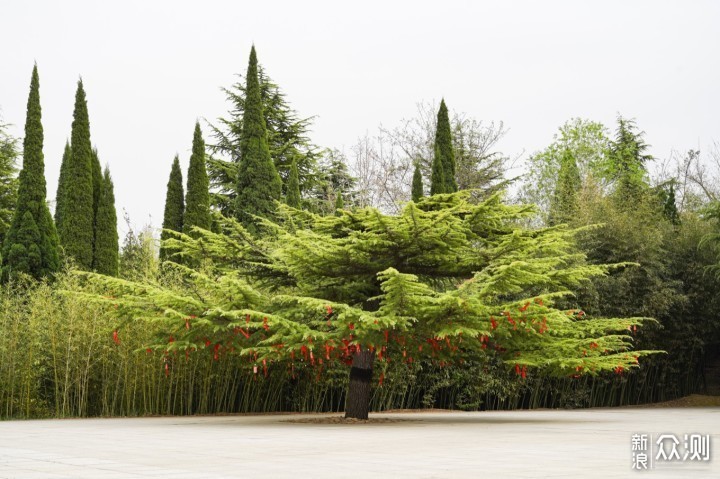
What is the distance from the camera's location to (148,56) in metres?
17.3

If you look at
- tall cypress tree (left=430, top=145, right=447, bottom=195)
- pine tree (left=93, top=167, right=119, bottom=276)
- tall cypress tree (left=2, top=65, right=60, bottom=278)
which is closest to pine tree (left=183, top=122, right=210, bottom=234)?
pine tree (left=93, top=167, right=119, bottom=276)

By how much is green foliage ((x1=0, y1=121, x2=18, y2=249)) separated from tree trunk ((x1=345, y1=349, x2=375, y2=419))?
70.5 feet

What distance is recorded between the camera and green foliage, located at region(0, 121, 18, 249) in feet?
103

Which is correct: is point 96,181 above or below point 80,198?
above

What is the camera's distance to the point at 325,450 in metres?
7.55

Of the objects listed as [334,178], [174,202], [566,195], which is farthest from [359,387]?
[334,178]

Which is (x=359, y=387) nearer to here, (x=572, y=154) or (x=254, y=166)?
(x=254, y=166)

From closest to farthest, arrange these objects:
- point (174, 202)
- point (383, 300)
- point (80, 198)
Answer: point (383, 300), point (80, 198), point (174, 202)

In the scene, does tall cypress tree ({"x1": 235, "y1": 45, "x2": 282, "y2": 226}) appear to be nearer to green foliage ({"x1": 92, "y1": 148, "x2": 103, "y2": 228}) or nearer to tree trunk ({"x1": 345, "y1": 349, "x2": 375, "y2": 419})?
green foliage ({"x1": 92, "y1": 148, "x2": 103, "y2": 228})

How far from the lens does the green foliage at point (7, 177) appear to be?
31.3 m

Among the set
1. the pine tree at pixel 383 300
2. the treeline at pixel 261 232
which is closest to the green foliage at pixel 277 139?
the treeline at pixel 261 232

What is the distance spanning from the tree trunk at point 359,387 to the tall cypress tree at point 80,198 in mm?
8634

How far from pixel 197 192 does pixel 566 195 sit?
11.8m

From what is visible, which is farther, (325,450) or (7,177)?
(7,177)
